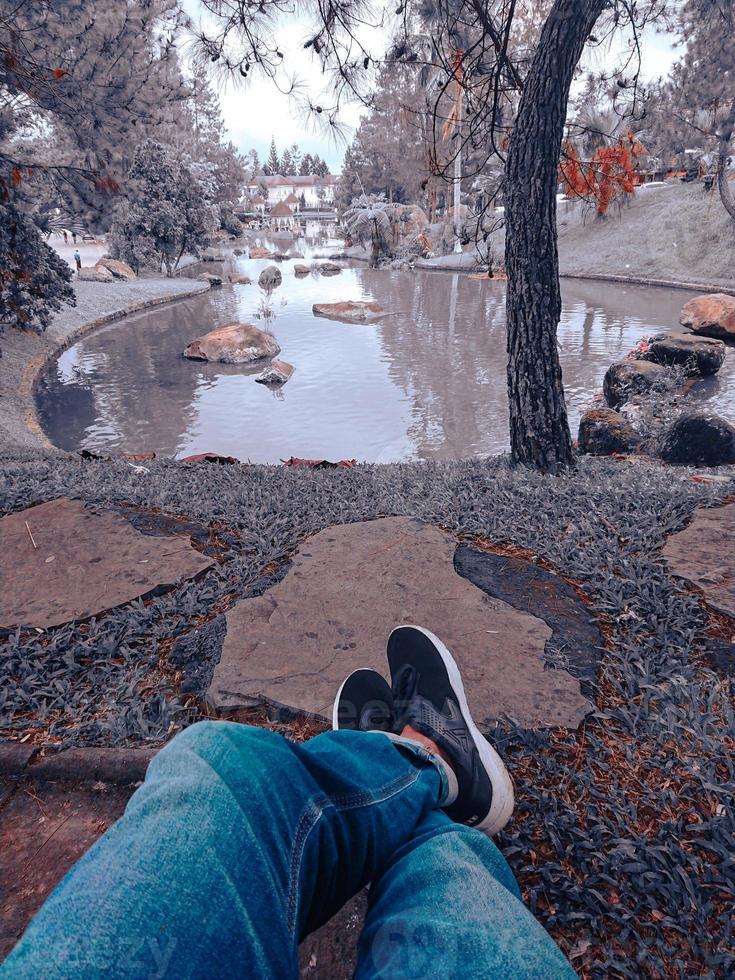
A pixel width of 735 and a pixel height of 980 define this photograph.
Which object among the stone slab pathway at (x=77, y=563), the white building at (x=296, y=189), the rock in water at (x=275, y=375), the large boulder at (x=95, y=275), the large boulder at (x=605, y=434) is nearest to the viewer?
the stone slab pathway at (x=77, y=563)

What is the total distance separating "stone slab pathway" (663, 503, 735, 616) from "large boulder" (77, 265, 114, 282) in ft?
82.6

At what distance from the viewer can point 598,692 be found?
6.58 feet

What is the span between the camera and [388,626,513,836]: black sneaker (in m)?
1.51

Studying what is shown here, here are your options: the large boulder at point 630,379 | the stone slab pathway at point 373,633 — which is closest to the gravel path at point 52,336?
the stone slab pathway at point 373,633

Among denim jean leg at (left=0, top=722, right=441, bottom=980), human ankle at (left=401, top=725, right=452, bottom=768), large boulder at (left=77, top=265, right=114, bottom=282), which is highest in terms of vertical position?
denim jean leg at (left=0, top=722, right=441, bottom=980)

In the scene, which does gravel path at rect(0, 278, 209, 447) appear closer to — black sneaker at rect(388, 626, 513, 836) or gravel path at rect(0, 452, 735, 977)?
gravel path at rect(0, 452, 735, 977)

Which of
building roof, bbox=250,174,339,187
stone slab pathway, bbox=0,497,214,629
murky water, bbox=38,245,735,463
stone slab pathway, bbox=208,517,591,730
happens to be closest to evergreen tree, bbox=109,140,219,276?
murky water, bbox=38,245,735,463

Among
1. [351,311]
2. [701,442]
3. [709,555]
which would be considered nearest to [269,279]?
[351,311]

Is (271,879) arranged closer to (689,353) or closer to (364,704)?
(364,704)

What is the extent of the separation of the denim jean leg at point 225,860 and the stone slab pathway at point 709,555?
167 centimetres

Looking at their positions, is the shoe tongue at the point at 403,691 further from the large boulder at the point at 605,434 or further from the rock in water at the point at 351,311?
the rock in water at the point at 351,311

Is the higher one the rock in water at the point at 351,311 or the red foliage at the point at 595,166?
the red foliage at the point at 595,166

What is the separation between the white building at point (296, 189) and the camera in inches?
3718

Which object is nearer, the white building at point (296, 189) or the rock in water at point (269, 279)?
the rock in water at point (269, 279)
